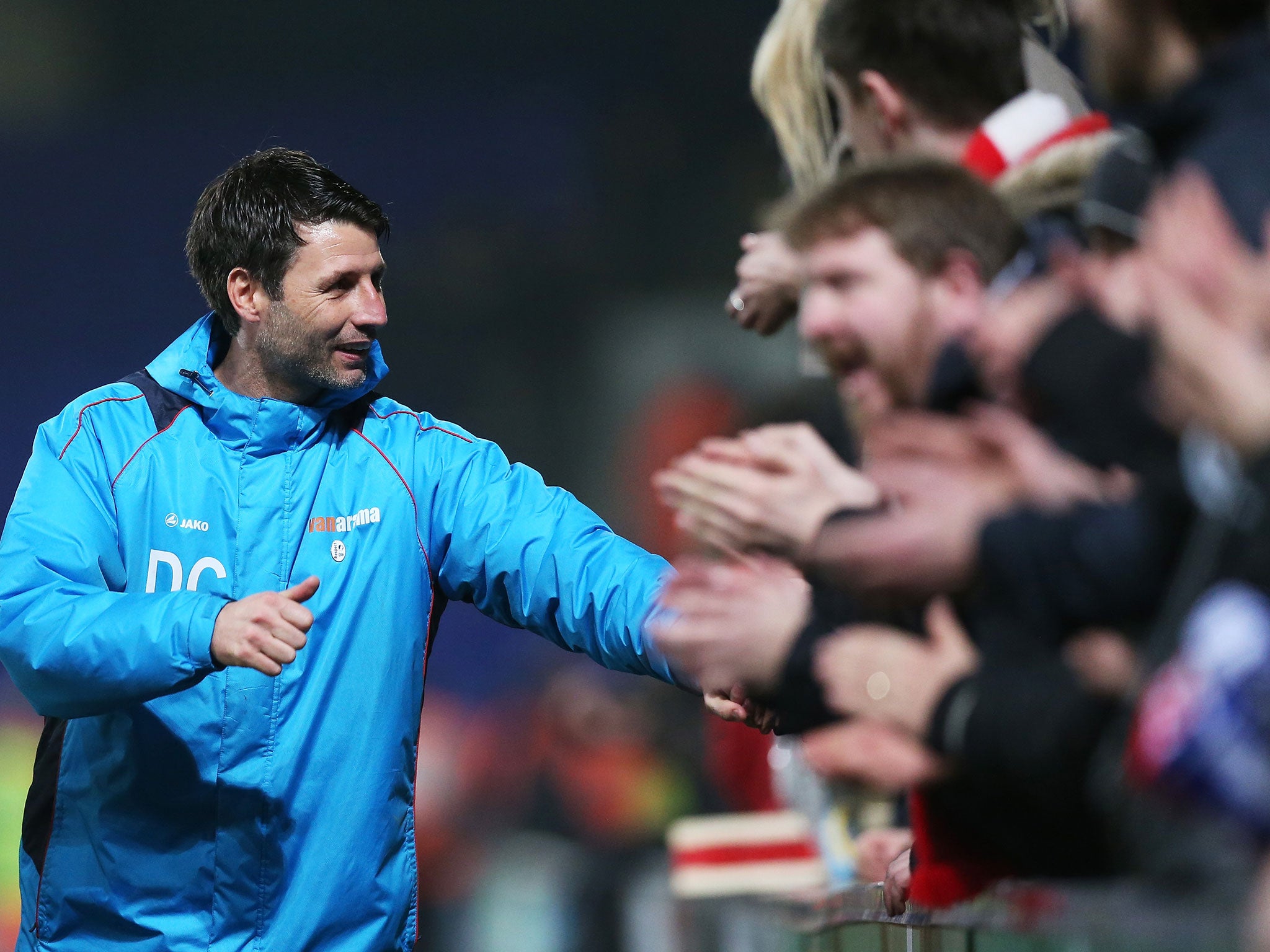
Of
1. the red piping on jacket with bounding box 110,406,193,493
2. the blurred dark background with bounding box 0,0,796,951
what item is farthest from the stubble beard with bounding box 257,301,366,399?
the blurred dark background with bounding box 0,0,796,951

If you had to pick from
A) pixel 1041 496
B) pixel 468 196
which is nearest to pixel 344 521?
pixel 1041 496

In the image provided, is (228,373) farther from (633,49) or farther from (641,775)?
(633,49)

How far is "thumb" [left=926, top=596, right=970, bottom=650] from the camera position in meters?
1.03

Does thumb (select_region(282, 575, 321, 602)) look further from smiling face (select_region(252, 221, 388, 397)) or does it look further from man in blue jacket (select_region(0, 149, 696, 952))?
smiling face (select_region(252, 221, 388, 397))

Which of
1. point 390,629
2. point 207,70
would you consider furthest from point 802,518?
point 207,70

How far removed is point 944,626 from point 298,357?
44.6 inches

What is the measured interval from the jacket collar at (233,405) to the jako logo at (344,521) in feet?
0.37

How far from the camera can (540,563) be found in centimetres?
182

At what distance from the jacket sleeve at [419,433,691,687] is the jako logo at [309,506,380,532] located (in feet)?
0.28

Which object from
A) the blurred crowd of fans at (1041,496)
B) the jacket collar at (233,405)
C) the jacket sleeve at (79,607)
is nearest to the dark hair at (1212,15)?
the blurred crowd of fans at (1041,496)

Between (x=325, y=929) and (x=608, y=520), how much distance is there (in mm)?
2748

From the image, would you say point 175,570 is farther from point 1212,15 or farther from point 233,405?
point 1212,15

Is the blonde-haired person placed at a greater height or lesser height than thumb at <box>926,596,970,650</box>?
greater

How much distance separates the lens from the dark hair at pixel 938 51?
54.0 inches
